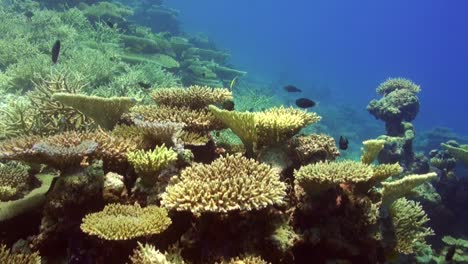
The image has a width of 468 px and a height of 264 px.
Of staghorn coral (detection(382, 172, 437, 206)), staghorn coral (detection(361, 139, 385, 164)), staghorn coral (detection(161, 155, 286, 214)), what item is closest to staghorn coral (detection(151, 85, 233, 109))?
staghorn coral (detection(161, 155, 286, 214))

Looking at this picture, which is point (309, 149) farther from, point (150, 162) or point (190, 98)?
point (150, 162)

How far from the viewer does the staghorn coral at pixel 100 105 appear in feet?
16.4

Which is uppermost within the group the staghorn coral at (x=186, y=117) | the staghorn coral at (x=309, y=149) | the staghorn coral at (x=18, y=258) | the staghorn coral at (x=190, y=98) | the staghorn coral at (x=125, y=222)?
the staghorn coral at (x=190, y=98)

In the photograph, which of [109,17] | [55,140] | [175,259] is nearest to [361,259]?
[175,259]

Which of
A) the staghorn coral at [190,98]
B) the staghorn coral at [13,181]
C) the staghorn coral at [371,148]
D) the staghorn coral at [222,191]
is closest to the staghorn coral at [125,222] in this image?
the staghorn coral at [222,191]

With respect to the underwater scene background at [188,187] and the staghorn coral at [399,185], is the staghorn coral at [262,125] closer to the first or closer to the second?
the underwater scene background at [188,187]

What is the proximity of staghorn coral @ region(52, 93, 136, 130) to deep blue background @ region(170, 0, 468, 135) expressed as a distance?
251 feet

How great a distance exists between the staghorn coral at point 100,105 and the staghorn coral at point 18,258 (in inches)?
82.1

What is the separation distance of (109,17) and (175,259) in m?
16.1

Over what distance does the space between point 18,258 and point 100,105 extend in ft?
7.50

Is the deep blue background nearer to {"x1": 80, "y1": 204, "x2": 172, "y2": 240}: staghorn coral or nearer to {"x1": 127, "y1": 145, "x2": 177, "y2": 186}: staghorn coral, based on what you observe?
{"x1": 127, "y1": 145, "x2": 177, "y2": 186}: staghorn coral

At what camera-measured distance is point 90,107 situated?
17.1 ft

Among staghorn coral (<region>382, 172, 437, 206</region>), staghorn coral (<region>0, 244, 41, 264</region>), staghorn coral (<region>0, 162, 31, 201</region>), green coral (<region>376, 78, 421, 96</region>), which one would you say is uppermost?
green coral (<region>376, 78, 421, 96</region>)

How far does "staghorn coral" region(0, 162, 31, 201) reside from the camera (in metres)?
4.48
